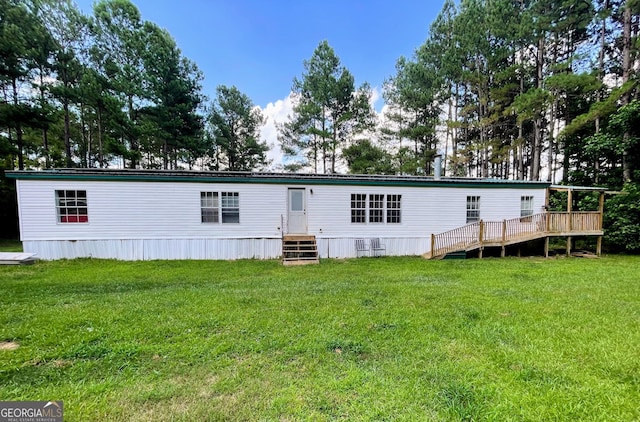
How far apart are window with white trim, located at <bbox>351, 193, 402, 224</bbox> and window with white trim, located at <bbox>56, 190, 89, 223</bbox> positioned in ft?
31.9

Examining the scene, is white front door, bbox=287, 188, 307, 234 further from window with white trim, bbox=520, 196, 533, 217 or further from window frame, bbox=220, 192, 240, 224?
window with white trim, bbox=520, 196, 533, 217

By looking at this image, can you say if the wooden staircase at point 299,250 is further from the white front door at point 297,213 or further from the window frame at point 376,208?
the window frame at point 376,208

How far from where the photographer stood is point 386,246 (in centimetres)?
1036

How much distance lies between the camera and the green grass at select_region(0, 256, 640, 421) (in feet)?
7.35

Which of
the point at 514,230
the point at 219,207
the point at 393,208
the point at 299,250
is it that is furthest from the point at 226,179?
the point at 514,230

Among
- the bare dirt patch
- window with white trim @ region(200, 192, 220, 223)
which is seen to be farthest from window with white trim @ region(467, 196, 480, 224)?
the bare dirt patch

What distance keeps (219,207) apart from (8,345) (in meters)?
6.70

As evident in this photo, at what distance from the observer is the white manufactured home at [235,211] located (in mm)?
8773

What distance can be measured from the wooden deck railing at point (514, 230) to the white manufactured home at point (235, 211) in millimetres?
621

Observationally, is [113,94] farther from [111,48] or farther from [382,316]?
[382,316]

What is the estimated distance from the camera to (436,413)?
7.03ft

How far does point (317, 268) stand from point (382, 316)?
13.2 ft

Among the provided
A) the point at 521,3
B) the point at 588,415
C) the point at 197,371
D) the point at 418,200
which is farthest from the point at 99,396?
the point at 521,3

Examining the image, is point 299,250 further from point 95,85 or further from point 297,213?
point 95,85
